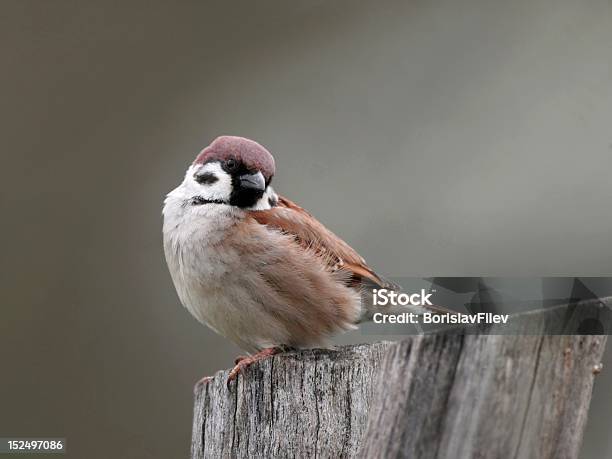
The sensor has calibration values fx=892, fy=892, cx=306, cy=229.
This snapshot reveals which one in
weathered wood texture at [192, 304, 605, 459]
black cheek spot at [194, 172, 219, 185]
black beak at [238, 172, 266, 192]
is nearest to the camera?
weathered wood texture at [192, 304, 605, 459]

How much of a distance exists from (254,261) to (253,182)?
1.50 feet

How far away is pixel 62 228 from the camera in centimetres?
836

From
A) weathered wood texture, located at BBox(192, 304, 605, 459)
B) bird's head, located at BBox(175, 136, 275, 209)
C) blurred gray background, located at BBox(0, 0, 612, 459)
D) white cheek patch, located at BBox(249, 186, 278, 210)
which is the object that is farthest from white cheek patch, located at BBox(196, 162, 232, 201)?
weathered wood texture, located at BBox(192, 304, 605, 459)

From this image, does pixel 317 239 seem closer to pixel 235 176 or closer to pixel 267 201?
pixel 267 201

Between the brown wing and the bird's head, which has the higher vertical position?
the bird's head

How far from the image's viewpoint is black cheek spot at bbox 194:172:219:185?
4.71 metres

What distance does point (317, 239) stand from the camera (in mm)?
4738

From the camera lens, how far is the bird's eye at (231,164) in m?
4.64

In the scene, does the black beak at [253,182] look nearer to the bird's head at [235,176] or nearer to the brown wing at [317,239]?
the bird's head at [235,176]

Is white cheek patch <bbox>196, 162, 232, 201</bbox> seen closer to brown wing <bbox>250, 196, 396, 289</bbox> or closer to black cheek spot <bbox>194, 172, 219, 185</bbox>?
black cheek spot <bbox>194, 172, 219, 185</bbox>

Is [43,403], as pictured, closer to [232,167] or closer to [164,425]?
[164,425]

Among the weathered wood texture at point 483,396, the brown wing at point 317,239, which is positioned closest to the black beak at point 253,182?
the brown wing at point 317,239

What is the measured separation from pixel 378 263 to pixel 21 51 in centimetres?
409

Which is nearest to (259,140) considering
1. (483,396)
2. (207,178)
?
(207,178)
